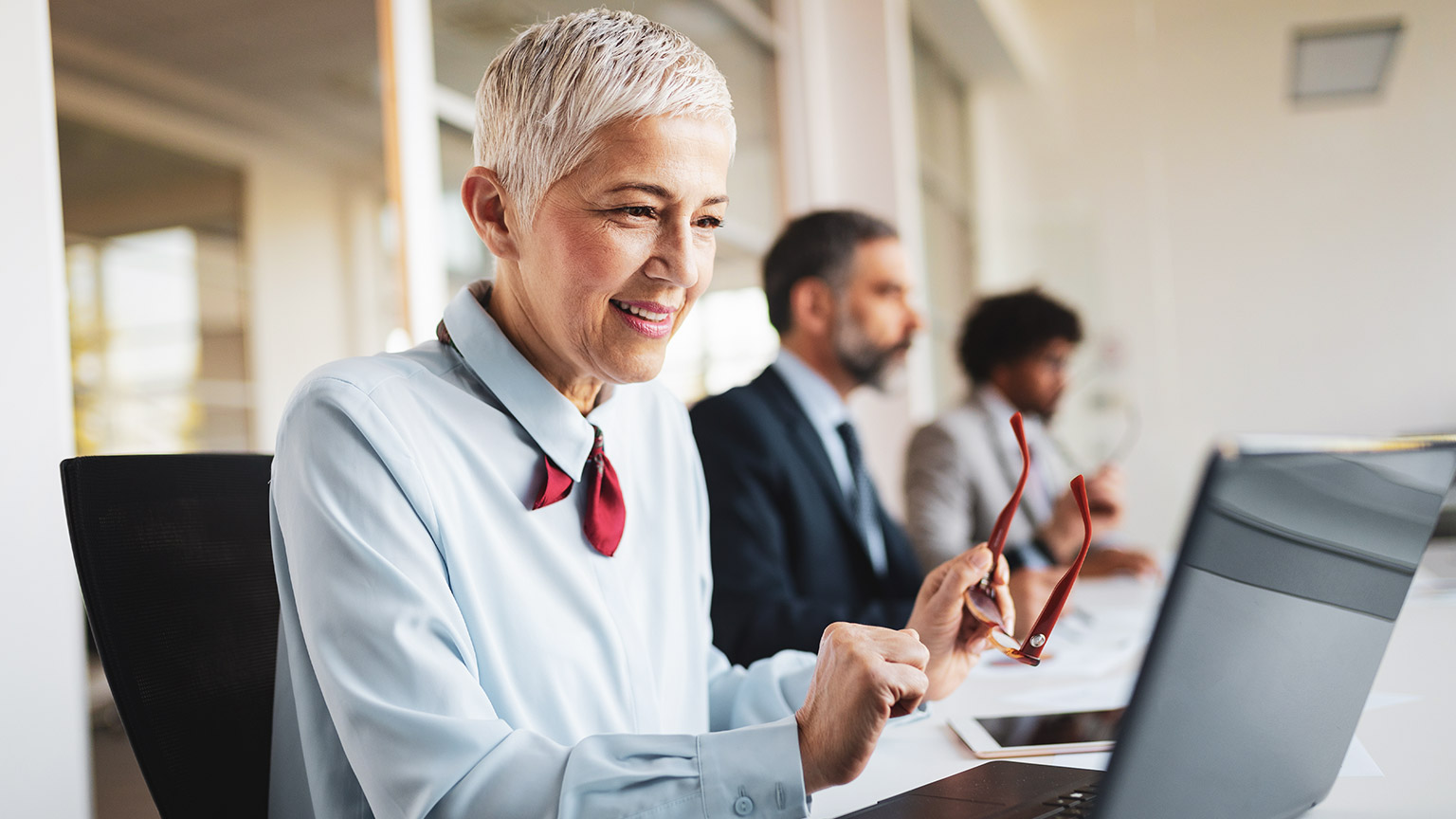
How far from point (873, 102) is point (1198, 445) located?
2.88 metres

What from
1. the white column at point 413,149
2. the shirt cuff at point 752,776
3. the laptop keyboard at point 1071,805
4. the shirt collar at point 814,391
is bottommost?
the laptop keyboard at point 1071,805

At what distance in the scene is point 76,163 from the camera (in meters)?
1.66

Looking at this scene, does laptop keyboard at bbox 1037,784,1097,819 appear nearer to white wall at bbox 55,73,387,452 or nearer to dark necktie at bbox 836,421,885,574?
dark necktie at bbox 836,421,885,574

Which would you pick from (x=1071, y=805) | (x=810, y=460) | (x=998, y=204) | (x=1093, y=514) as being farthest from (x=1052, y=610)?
(x=998, y=204)

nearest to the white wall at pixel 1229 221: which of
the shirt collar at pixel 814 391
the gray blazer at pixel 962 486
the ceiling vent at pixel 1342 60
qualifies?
the ceiling vent at pixel 1342 60

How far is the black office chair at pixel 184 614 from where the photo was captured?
0.88 m

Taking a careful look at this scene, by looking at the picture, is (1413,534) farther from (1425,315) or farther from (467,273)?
(1425,315)

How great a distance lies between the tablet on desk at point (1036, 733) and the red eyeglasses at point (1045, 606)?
0.09 metres

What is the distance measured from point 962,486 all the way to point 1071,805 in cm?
203

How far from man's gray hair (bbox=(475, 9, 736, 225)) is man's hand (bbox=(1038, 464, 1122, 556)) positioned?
4.86ft

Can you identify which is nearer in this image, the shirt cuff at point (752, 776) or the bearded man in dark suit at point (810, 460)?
the shirt cuff at point (752, 776)

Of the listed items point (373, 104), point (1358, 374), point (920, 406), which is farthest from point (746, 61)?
point (1358, 374)

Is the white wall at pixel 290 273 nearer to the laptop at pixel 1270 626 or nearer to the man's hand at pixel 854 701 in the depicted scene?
the man's hand at pixel 854 701

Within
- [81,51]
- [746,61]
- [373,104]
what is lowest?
[81,51]
